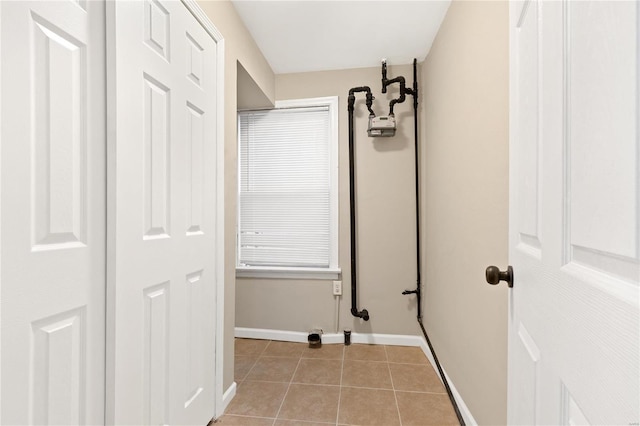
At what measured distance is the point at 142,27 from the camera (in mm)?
1051

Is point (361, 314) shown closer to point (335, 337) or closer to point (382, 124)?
point (335, 337)

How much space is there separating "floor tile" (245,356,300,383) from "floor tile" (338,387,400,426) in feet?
1.46

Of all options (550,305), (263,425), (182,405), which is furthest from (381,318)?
(550,305)

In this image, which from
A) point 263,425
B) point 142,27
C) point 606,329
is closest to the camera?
point 606,329

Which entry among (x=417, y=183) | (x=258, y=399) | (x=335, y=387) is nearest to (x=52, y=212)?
(x=258, y=399)

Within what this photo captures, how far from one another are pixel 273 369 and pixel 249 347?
455 mm

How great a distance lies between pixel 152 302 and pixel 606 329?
4.21ft

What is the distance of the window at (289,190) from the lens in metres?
2.61

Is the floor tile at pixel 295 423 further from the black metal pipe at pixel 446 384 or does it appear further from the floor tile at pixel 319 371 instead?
the black metal pipe at pixel 446 384

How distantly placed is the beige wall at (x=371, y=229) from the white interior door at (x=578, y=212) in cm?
178

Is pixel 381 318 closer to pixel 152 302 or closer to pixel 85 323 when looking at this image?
pixel 152 302

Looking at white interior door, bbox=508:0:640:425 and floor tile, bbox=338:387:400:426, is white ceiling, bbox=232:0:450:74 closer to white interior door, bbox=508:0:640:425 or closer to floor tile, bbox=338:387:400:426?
white interior door, bbox=508:0:640:425

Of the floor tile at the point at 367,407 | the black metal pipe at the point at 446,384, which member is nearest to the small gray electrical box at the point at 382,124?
the black metal pipe at the point at 446,384

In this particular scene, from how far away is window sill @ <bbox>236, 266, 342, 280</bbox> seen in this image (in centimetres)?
258
